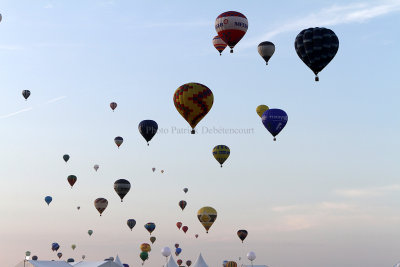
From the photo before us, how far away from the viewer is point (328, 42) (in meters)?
49.8

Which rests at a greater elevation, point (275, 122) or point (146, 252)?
point (275, 122)

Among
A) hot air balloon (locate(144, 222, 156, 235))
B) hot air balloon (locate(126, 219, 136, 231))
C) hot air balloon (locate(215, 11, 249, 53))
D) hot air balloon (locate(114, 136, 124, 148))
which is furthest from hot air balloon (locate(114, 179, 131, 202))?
hot air balloon (locate(215, 11, 249, 53))

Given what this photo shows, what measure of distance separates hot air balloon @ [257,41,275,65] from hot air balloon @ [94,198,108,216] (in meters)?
27.8

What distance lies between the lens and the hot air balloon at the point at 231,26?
54.8 metres

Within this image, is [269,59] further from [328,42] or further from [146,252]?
[146,252]

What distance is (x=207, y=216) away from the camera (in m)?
70.6

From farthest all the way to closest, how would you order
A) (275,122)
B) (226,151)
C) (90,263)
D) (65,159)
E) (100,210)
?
(65,159)
(100,210)
(226,151)
(90,263)
(275,122)

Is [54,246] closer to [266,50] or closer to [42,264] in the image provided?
[42,264]

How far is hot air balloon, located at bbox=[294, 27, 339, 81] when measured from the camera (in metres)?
49.8

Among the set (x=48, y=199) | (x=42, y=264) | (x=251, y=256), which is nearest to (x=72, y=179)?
(x=48, y=199)

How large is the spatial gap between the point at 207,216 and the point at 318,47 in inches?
1103

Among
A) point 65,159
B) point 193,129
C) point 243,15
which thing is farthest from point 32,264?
point 65,159

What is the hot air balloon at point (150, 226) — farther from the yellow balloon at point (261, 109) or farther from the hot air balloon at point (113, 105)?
the yellow balloon at point (261, 109)

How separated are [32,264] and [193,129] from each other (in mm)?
19487
